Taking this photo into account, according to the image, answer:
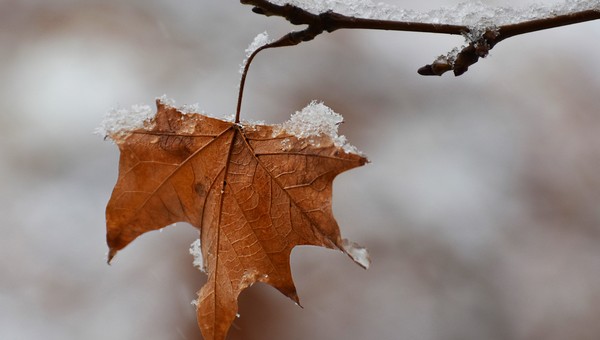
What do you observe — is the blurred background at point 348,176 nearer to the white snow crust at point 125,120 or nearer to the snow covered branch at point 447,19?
the white snow crust at point 125,120

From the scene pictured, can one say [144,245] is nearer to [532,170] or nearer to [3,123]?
[3,123]

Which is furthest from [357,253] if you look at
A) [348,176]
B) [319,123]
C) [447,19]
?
[348,176]

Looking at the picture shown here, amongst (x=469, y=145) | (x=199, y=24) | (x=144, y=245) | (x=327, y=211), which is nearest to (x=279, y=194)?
(x=327, y=211)

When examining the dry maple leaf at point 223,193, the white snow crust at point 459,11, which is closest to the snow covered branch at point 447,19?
the white snow crust at point 459,11

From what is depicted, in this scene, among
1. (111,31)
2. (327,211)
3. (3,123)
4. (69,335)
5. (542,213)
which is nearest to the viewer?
(327,211)

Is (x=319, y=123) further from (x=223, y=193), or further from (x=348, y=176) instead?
(x=348, y=176)

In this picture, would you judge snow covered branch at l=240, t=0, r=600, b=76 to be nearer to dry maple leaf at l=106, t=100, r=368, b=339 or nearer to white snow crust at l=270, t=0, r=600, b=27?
white snow crust at l=270, t=0, r=600, b=27

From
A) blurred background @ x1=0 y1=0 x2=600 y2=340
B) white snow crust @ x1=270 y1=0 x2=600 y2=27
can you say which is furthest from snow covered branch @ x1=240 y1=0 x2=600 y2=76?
blurred background @ x1=0 y1=0 x2=600 y2=340
